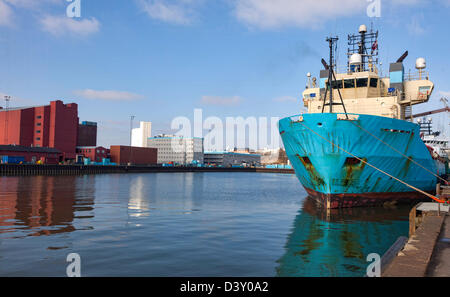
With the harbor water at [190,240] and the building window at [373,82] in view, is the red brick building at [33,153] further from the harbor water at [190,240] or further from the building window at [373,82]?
the building window at [373,82]

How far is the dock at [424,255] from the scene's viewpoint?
664 cm

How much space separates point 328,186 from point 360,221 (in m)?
3.17

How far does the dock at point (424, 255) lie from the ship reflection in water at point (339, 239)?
1558 mm

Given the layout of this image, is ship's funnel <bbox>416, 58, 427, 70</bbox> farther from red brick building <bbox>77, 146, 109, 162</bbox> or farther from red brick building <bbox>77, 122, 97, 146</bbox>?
red brick building <bbox>77, 122, 97, 146</bbox>

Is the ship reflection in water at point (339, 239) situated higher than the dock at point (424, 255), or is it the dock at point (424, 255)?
the dock at point (424, 255)

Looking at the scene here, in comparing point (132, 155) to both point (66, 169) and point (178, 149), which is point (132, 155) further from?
point (178, 149)

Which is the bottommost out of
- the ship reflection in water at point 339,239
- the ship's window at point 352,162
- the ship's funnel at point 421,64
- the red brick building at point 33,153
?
the ship reflection in water at point 339,239

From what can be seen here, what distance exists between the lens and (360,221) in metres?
17.7

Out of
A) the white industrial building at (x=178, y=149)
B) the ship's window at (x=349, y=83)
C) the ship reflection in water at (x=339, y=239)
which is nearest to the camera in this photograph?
the ship reflection in water at (x=339, y=239)

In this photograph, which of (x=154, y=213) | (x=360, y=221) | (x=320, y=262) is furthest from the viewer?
(x=154, y=213)

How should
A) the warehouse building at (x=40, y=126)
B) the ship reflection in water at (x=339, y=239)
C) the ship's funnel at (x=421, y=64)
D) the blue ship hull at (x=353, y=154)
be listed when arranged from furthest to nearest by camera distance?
the warehouse building at (x=40, y=126) < the ship's funnel at (x=421, y=64) < the blue ship hull at (x=353, y=154) < the ship reflection in water at (x=339, y=239)

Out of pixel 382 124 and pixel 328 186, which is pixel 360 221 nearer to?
pixel 328 186

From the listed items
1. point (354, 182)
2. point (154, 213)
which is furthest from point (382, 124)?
point (154, 213)

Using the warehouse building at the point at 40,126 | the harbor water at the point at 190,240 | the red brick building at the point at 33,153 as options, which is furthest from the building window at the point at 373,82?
the warehouse building at the point at 40,126
